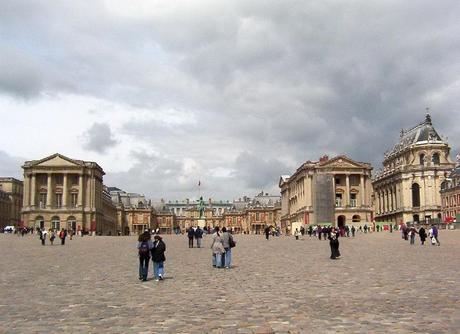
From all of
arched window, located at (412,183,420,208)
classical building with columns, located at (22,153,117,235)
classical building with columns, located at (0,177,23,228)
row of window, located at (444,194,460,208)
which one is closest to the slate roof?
arched window, located at (412,183,420,208)

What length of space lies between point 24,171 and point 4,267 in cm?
9458

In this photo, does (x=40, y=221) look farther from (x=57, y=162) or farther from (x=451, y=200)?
(x=451, y=200)

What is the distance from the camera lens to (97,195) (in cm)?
12175

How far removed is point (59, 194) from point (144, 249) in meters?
101

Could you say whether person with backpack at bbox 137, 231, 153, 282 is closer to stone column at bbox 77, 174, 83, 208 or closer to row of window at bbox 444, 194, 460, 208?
row of window at bbox 444, 194, 460, 208

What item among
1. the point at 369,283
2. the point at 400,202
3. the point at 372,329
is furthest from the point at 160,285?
the point at 400,202

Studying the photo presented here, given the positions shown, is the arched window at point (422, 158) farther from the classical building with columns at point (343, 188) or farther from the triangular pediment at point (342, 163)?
the triangular pediment at point (342, 163)

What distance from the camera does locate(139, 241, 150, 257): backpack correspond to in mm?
19297

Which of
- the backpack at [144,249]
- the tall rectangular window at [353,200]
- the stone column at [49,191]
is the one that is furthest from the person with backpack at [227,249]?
the tall rectangular window at [353,200]

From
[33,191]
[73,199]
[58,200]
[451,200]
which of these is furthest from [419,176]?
[33,191]

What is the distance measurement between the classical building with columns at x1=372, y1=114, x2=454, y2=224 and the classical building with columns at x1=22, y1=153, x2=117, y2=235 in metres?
64.6

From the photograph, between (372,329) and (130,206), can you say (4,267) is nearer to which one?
(372,329)

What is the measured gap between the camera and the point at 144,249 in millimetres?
19469

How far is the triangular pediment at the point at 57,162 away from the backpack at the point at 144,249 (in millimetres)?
99632
